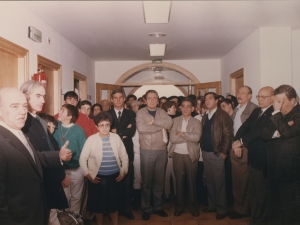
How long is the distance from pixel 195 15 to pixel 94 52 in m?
2.95

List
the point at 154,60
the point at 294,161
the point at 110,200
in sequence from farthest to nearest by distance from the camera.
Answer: the point at 154,60 → the point at 110,200 → the point at 294,161

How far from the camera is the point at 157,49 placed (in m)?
5.69

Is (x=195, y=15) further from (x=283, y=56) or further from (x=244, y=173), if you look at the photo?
(x=244, y=173)

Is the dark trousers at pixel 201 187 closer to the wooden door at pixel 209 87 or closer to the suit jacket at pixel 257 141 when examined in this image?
the suit jacket at pixel 257 141

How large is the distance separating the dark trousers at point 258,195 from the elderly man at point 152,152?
3.61 feet

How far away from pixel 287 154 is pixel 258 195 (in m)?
0.80

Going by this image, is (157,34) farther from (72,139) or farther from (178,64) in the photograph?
(178,64)

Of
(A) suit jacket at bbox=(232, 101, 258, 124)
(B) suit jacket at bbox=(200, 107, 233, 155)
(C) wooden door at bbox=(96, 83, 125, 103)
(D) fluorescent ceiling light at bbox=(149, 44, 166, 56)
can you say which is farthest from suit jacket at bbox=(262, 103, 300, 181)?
(C) wooden door at bbox=(96, 83, 125, 103)

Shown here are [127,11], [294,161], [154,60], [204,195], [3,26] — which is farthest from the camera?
[154,60]

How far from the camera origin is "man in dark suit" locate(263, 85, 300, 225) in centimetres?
248

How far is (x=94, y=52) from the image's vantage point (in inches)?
236

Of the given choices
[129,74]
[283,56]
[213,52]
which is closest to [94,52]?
[129,74]

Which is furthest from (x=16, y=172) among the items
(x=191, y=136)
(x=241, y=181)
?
(x=241, y=181)

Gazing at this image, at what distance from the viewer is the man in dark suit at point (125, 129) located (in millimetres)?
3637
